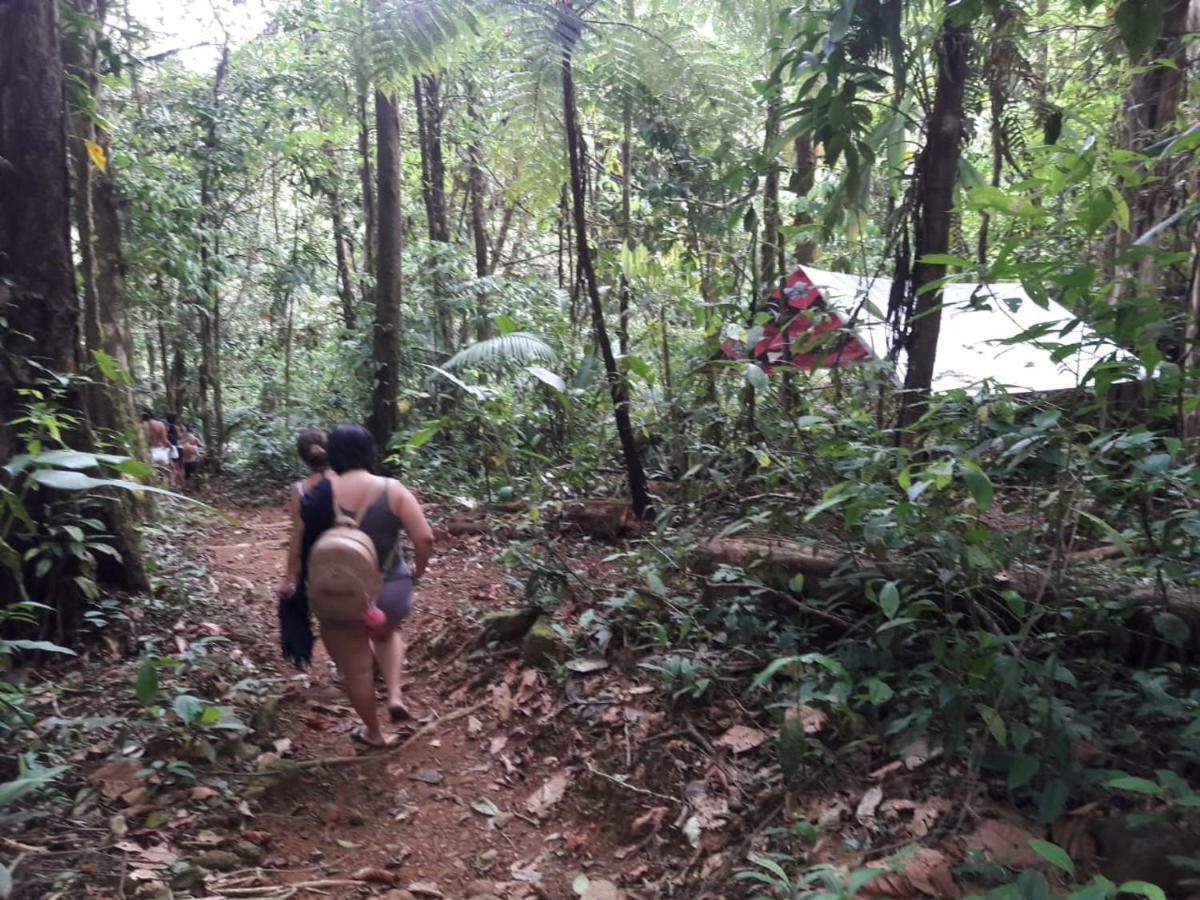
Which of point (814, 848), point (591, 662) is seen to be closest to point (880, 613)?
point (814, 848)

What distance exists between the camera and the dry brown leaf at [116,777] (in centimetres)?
310

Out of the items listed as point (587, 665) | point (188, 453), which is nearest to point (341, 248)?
point (188, 453)

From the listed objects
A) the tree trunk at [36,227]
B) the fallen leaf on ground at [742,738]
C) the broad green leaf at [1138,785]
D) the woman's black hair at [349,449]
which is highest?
the tree trunk at [36,227]

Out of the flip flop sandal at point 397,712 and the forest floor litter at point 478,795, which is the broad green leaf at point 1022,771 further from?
the flip flop sandal at point 397,712

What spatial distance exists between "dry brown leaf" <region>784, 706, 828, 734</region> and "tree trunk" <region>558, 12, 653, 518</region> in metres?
3.13

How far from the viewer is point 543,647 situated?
4527mm

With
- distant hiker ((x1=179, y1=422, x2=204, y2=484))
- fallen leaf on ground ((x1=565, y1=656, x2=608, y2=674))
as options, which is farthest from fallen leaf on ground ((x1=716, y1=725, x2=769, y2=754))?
distant hiker ((x1=179, y1=422, x2=204, y2=484))

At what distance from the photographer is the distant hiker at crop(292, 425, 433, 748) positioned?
11.9ft

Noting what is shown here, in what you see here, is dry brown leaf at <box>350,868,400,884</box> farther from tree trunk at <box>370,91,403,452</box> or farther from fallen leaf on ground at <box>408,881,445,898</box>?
tree trunk at <box>370,91,403,452</box>

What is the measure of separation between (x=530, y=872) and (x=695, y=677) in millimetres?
1054

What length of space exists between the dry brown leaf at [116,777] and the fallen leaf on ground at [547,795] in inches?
60.0

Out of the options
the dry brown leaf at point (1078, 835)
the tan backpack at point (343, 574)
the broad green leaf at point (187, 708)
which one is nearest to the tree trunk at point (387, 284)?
the tan backpack at point (343, 574)

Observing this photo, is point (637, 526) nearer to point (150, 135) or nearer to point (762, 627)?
point (762, 627)

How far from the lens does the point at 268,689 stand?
436 cm
